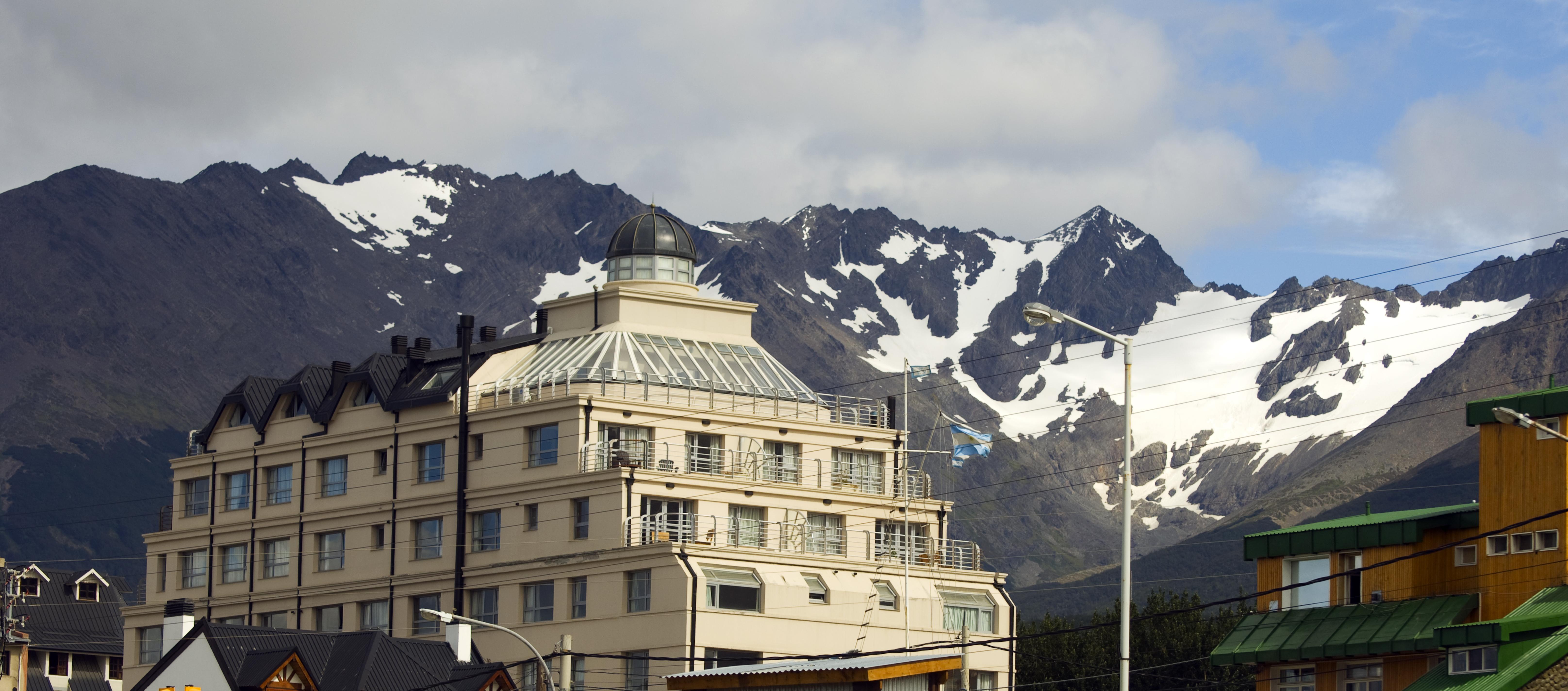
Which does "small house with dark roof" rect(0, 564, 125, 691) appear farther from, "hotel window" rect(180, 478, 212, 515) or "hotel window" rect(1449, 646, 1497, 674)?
"hotel window" rect(1449, 646, 1497, 674)

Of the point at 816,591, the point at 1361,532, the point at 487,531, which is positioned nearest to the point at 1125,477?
the point at 1361,532

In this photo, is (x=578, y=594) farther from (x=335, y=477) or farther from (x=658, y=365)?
(x=335, y=477)

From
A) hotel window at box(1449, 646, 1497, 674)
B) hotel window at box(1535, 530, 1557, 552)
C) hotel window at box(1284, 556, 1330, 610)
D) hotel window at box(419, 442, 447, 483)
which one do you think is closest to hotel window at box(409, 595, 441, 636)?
hotel window at box(419, 442, 447, 483)

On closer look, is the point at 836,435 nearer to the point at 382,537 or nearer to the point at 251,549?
the point at 382,537

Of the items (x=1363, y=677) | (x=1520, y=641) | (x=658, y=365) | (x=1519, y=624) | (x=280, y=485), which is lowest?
(x=1363, y=677)

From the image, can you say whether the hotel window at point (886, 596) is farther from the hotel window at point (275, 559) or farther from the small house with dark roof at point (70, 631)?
the small house with dark roof at point (70, 631)

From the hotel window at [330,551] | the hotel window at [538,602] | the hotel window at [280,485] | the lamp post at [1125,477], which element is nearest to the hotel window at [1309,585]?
the lamp post at [1125,477]

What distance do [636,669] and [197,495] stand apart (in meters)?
38.6

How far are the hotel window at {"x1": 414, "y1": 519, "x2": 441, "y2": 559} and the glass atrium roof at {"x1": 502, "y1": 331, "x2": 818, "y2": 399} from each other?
9.08 metres

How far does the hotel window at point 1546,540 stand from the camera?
68.1 m

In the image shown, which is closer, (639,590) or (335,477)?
(639,590)

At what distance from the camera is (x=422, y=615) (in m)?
115

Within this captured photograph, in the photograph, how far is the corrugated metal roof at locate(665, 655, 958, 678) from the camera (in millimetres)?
61969

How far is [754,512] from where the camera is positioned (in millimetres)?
115250
